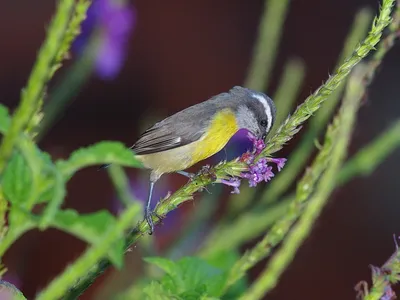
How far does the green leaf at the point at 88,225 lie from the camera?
18.7 inches

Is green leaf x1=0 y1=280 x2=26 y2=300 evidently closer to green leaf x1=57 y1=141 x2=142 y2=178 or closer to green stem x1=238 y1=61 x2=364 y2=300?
green leaf x1=57 y1=141 x2=142 y2=178

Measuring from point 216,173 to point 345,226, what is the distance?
9.64 feet

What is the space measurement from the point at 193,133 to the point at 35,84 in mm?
1244

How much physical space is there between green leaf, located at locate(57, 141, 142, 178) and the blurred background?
2.38 meters

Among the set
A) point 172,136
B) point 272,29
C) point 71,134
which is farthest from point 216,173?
point 71,134

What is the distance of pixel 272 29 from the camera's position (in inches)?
62.1

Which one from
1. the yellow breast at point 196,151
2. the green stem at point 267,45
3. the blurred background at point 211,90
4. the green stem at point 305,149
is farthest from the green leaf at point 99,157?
the blurred background at point 211,90

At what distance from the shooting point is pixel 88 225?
49 cm

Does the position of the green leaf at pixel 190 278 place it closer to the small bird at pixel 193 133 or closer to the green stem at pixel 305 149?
the green stem at pixel 305 149

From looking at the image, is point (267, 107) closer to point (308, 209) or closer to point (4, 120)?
point (308, 209)

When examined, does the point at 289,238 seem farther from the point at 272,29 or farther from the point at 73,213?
the point at 272,29

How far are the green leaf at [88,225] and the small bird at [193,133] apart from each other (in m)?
1.22

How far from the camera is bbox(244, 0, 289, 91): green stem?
4.97 feet

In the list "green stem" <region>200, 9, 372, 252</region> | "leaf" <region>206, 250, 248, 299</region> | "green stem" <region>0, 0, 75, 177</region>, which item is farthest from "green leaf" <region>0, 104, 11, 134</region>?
"green stem" <region>200, 9, 372, 252</region>
